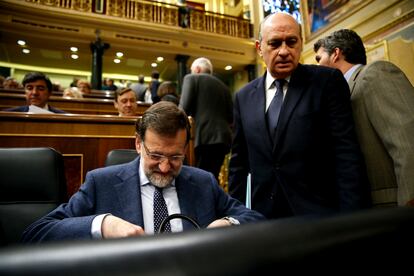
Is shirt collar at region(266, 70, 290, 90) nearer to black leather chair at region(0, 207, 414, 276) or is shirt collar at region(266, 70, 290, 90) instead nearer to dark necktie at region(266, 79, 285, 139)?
dark necktie at region(266, 79, 285, 139)

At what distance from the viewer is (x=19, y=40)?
8766mm

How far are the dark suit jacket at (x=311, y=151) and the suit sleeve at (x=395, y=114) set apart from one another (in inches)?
3.8

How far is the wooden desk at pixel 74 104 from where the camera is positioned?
4285mm

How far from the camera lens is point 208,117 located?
112 inches

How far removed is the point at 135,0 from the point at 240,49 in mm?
3835

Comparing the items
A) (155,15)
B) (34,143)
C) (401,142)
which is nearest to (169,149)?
(401,142)

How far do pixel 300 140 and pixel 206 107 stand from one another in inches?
65.2

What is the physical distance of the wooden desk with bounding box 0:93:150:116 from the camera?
14.1 ft

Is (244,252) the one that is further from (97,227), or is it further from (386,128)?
(386,128)

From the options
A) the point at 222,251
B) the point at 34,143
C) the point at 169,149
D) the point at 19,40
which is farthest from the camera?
the point at 19,40

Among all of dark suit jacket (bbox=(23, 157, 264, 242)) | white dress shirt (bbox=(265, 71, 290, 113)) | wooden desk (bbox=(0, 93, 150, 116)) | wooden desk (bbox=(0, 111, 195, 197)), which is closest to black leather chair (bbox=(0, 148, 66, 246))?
dark suit jacket (bbox=(23, 157, 264, 242))

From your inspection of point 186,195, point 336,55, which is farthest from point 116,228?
point 336,55

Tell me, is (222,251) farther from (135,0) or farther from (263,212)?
(135,0)

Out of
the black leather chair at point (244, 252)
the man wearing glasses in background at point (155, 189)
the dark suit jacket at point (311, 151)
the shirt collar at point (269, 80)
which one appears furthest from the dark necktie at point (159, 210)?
the black leather chair at point (244, 252)
